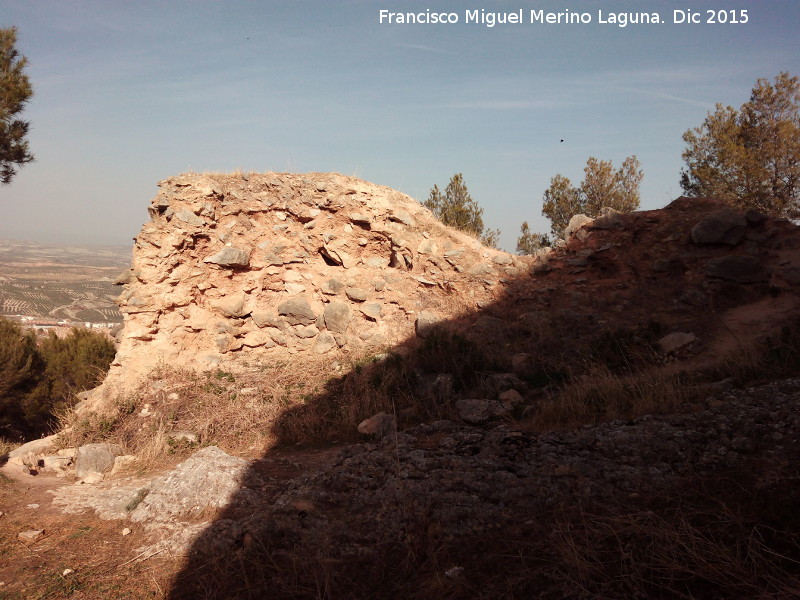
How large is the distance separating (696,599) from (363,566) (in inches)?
79.5

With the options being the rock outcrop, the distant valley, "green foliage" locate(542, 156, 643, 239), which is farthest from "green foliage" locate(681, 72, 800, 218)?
the distant valley

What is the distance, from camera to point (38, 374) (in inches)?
546

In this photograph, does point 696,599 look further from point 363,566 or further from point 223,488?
point 223,488

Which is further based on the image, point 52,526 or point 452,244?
point 452,244

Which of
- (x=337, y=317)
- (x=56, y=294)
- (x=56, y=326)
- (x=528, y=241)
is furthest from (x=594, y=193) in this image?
(x=56, y=294)

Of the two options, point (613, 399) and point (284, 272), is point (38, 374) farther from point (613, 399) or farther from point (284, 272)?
point (613, 399)

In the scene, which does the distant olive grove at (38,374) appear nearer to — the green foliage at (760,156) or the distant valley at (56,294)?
the distant valley at (56,294)

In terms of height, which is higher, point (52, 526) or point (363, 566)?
point (363, 566)

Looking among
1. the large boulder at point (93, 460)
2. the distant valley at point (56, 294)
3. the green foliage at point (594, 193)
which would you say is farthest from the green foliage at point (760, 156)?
the distant valley at point (56, 294)

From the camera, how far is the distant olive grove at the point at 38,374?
12.8 meters

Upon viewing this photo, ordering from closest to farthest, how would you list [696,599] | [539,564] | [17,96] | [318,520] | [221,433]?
[696,599]
[539,564]
[318,520]
[221,433]
[17,96]

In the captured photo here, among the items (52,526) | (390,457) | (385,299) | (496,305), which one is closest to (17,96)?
(385,299)

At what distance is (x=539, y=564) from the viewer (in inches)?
117

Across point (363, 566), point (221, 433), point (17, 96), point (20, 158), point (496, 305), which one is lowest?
point (221, 433)
